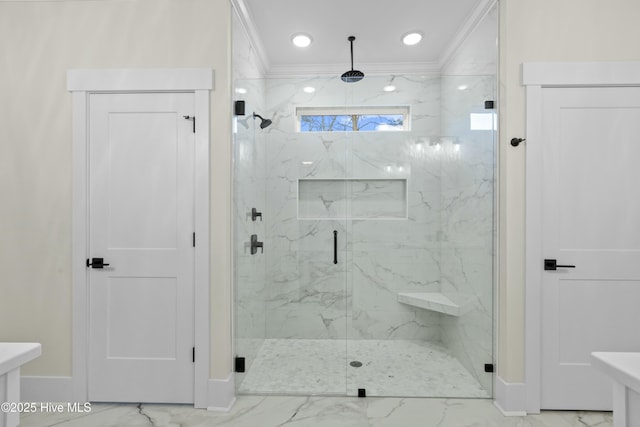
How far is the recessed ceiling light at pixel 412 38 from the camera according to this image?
2.62m

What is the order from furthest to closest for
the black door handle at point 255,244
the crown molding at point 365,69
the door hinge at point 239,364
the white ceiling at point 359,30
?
the crown molding at point 365,69 → the black door handle at point 255,244 → the white ceiling at point 359,30 → the door hinge at point 239,364

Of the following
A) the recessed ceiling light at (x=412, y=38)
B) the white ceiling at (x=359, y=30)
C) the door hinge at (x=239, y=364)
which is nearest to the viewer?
the door hinge at (x=239, y=364)

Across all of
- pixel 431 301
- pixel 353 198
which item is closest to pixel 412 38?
pixel 353 198

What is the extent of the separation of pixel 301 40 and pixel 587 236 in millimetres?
2387

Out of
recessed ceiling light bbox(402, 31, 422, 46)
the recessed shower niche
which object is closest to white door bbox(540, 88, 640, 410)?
the recessed shower niche

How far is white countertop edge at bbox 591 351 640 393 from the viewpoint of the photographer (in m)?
0.80

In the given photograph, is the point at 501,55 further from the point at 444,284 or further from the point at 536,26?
the point at 444,284

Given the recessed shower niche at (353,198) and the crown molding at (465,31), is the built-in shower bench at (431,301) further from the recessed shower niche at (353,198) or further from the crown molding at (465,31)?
the crown molding at (465,31)

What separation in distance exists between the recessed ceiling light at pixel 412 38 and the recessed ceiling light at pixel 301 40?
2.46ft

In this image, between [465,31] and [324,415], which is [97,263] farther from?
[465,31]

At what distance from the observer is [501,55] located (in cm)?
208

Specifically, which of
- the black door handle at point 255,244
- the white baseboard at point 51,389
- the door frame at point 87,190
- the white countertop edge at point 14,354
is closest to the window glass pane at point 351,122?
the door frame at point 87,190

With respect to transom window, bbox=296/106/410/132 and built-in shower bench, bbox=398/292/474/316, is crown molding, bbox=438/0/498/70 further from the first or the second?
built-in shower bench, bbox=398/292/474/316

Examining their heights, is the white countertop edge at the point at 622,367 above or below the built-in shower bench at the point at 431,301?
above
